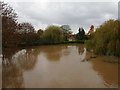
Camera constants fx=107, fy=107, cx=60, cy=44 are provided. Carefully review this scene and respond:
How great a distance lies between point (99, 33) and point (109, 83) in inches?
224

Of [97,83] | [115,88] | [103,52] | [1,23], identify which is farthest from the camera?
[103,52]

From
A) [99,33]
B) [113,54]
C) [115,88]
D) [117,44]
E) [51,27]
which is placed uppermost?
[51,27]

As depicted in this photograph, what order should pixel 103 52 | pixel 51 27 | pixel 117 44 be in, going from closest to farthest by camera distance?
pixel 117 44
pixel 103 52
pixel 51 27

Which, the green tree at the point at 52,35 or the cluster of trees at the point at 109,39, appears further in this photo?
the green tree at the point at 52,35

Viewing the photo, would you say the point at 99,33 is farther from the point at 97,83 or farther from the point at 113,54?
the point at 97,83

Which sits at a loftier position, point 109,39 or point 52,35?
point 52,35

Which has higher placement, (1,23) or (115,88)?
(1,23)

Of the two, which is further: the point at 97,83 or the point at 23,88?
the point at 97,83

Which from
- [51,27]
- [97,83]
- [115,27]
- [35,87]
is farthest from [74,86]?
[51,27]

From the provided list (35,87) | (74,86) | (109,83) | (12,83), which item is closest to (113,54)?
(109,83)

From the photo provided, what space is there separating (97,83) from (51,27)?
2144 cm

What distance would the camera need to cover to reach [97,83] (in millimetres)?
4543

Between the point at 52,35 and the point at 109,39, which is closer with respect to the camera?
the point at 109,39

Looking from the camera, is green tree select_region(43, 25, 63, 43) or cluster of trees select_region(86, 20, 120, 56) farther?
green tree select_region(43, 25, 63, 43)
